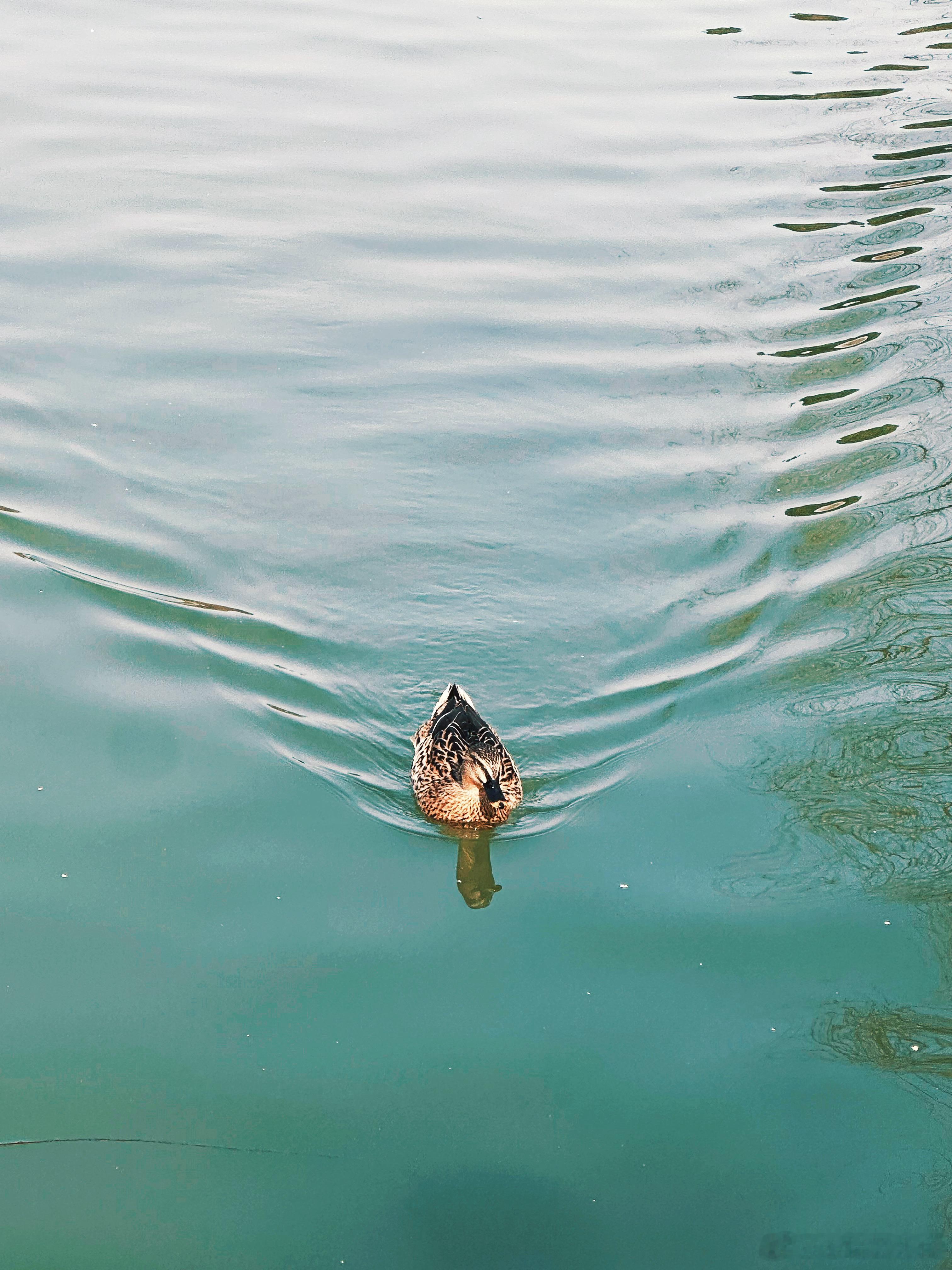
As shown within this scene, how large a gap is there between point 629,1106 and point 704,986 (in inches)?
29.1

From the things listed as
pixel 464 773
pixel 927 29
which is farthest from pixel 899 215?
pixel 464 773

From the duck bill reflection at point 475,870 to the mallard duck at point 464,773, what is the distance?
0.24 ft

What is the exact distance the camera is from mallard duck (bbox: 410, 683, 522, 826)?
7535mm

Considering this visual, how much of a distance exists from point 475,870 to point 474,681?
1552 millimetres

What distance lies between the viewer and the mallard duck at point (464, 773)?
754 cm

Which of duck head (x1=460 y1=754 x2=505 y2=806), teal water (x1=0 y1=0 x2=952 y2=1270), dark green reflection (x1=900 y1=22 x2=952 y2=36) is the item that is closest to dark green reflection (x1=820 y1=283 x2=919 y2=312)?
teal water (x1=0 y1=0 x2=952 y2=1270)

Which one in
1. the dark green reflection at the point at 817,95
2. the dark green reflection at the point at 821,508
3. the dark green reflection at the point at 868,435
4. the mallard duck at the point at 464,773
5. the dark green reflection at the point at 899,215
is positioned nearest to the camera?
the mallard duck at the point at 464,773

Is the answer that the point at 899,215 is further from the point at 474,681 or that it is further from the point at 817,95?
the point at 474,681

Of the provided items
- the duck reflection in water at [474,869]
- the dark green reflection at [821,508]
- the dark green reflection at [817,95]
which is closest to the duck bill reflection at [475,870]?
the duck reflection in water at [474,869]

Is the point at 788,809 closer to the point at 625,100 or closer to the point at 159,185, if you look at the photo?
the point at 159,185

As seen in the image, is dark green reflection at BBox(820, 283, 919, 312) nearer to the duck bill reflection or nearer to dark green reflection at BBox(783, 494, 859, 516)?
dark green reflection at BBox(783, 494, 859, 516)

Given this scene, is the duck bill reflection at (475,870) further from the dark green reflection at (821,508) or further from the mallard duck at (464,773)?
the dark green reflection at (821,508)

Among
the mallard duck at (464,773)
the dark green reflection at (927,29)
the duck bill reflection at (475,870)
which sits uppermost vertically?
the dark green reflection at (927,29)

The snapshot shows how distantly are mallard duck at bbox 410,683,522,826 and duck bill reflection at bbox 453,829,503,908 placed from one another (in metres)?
0.07
